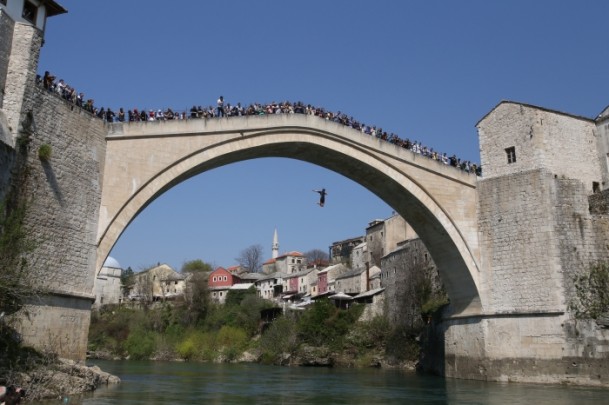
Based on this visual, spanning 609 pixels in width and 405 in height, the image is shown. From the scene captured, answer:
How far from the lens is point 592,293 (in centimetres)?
1625

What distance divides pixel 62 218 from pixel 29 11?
185 inches

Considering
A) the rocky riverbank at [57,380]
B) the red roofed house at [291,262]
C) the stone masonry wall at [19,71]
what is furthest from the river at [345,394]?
the red roofed house at [291,262]

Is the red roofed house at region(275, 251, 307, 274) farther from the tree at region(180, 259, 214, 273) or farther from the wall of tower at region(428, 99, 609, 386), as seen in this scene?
the wall of tower at region(428, 99, 609, 386)

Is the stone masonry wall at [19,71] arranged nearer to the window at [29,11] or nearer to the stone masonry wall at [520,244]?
the window at [29,11]

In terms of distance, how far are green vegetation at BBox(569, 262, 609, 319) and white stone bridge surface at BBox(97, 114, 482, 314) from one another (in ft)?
9.10

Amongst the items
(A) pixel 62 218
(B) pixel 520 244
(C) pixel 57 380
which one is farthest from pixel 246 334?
(C) pixel 57 380

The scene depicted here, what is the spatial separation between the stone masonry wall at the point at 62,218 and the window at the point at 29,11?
1.82 metres

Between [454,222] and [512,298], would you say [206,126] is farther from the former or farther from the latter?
[512,298]

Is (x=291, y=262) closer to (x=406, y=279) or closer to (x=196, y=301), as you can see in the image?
(x=196, y=301)

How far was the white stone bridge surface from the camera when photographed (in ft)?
47.3

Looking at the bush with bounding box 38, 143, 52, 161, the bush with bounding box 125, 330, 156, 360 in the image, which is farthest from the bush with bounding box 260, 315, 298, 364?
the bush with bounding box 38, 143, 52, 161

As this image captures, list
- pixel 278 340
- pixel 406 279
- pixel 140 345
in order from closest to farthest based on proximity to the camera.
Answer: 1. pixel 406 279
2. pixel 278 340
3. pixel 140 345

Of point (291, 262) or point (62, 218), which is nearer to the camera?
point (62, 218)

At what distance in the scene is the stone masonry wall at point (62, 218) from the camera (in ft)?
39.6
